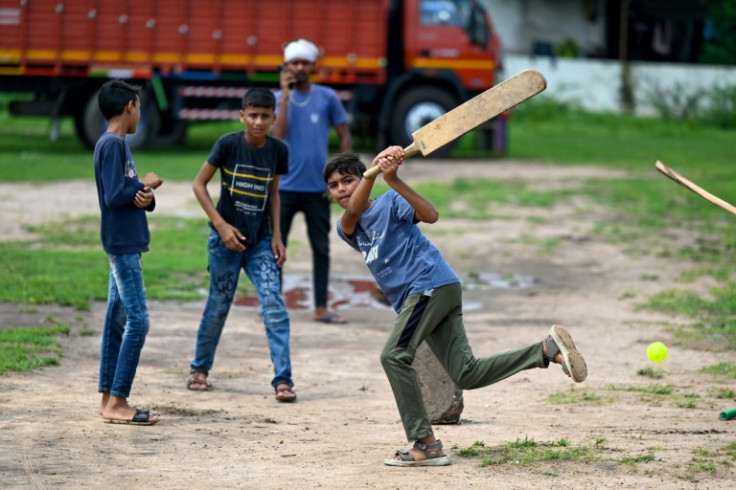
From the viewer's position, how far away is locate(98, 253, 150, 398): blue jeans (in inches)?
226

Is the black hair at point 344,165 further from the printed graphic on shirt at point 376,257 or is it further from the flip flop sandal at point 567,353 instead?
the flip flop sandal at point 567,353

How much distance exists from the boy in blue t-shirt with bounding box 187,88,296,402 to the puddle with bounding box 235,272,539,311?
2.51 meters

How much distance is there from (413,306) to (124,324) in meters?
1.66

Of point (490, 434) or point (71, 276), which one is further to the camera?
point (71, 276)

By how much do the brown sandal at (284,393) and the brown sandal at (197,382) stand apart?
1.56ft

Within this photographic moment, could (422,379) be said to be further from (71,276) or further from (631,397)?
(71,276)

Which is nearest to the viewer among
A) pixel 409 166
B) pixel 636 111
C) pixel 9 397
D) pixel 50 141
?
pixel 9 397

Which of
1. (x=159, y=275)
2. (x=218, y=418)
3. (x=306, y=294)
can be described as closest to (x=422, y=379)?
(x=218, y=418)

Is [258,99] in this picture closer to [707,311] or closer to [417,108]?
[707,311]

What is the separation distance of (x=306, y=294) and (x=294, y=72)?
218cm

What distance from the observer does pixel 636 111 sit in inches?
1208

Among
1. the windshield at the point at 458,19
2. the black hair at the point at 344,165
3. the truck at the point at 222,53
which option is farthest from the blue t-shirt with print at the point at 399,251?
the windshield at the point at 458,19

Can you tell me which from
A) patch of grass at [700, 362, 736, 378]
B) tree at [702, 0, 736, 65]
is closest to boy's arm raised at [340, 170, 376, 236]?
patch of grass at [700, 362, 736, 378]

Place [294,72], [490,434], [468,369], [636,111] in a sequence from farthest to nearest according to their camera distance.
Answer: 1. [636,111]
2. [294,72]
3. [490,434]
4. [468,369]
